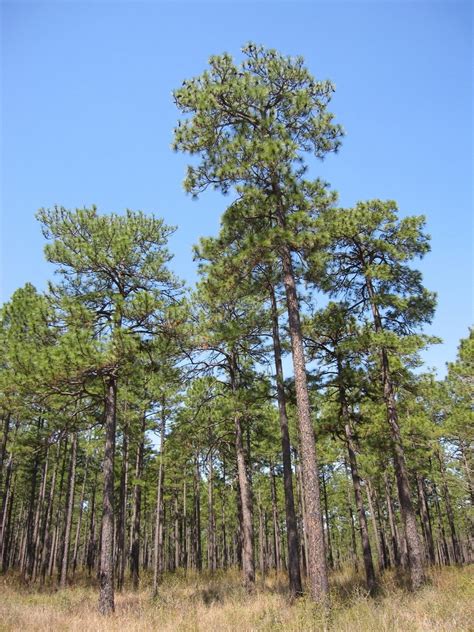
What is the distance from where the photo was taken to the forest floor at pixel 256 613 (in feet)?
23.6

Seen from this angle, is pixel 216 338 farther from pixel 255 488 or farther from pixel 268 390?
pixel 255 488

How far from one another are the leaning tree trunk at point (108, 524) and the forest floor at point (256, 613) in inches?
23.2

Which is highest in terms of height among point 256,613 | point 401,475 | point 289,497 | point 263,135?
point 263,135

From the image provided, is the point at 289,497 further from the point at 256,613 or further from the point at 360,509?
the point at 360,509

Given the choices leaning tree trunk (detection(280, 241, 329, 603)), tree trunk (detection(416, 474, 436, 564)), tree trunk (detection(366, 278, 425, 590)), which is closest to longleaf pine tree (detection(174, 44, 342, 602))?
leaning tree trunk (detection(280, 241, 329, 603))

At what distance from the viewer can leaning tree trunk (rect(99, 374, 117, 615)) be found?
39.9 feet

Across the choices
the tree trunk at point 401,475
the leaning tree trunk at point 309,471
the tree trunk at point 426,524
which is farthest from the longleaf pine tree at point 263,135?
the tree trunk at point 426,524

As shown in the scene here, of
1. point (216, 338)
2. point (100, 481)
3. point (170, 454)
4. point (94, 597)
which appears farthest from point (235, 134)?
point (100, 481)

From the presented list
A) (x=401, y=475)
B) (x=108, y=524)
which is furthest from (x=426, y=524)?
(x=108, y=524)

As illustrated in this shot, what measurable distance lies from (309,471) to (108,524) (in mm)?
6975

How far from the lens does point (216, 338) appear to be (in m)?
13.2

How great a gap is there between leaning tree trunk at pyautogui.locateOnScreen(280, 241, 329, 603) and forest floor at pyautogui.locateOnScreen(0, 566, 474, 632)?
52cm

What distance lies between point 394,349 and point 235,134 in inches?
319

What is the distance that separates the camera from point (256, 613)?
34.1ft
